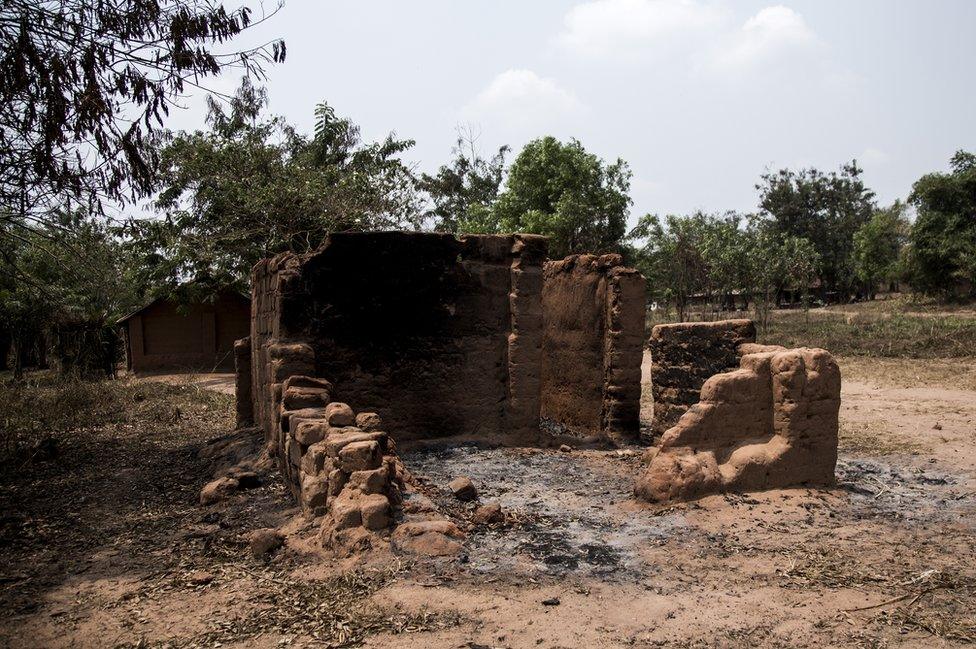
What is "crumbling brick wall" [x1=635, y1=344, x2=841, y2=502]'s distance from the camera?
238 inches

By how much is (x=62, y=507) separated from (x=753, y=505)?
19.9 ft

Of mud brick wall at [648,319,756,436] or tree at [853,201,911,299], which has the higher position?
tree at [853,201,911,299]

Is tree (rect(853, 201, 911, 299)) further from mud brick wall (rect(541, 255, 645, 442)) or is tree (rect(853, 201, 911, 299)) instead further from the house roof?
mud brick wall (rect(541, 255, 645, 442))

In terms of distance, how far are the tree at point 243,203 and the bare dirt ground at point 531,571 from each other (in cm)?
1089

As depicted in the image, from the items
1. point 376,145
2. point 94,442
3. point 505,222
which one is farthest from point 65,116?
point 505,222

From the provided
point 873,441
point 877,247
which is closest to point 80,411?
point 873,441

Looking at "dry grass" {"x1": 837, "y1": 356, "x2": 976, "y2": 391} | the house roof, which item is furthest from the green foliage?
the house roof

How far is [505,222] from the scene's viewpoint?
73.0 feet

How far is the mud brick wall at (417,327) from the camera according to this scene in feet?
26.5

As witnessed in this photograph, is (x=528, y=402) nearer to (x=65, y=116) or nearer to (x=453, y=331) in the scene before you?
(x=453, y=331)

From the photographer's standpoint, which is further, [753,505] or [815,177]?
[815,177]

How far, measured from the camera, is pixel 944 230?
28.8 metres

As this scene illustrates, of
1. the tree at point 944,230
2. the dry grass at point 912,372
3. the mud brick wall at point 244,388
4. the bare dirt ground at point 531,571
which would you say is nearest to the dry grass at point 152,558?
the bare dirt ground at point 531,571

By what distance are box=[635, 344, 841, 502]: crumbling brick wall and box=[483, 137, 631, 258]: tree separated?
15309mm
